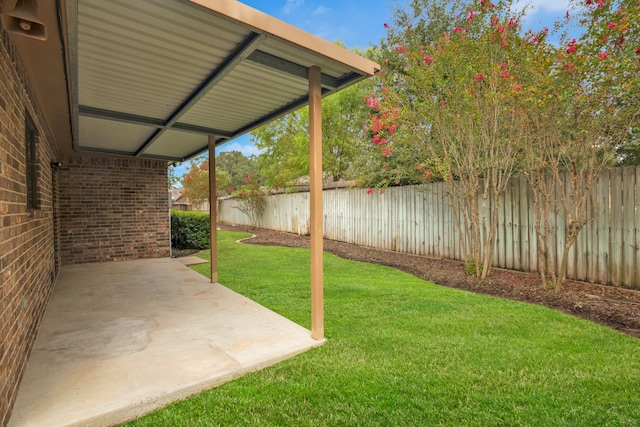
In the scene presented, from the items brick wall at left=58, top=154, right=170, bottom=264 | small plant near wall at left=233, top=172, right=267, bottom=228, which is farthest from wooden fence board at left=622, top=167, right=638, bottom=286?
small plant near wall at left=233, top=172, right=267, bottom=228

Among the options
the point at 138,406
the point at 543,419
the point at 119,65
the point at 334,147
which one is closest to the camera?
the point at 543,419

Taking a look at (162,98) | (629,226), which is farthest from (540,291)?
(162,98)

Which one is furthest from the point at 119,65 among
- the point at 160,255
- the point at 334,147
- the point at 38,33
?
the point at 334,147

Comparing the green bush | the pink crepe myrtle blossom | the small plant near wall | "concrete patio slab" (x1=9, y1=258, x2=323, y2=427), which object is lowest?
"concrete patio slab" (x1=9, y1=258, x2=323, y2=427)

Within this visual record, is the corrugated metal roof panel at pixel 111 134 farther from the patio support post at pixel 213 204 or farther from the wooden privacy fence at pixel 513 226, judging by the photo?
the wooden privacy fence at pixel 513 226

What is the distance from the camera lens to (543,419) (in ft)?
7.19

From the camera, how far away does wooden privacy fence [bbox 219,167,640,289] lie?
5.04 meters

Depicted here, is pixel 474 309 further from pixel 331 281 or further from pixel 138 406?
pixel 138 406

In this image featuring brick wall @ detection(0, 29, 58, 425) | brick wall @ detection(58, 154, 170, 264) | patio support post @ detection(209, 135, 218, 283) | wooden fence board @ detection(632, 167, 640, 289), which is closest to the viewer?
brick wall @ detection(0, 29, 58, 425)

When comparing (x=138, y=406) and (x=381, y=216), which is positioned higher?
(x=381, y=216)

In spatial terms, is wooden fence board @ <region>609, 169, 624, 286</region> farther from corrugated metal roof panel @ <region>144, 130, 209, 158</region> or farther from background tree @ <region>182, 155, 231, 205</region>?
background tree @ <region>182, 155, 231, 205</region>

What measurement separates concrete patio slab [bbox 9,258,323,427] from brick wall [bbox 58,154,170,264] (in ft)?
10.8

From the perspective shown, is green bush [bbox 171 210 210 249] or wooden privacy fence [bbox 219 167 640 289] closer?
wooden privacy fence [bbox 219 167 640 289]

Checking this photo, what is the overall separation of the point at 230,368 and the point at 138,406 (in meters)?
0.71
